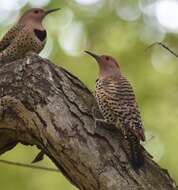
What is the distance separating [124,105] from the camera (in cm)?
395

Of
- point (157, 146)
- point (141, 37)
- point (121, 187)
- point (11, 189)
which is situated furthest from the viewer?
point (141, 37)

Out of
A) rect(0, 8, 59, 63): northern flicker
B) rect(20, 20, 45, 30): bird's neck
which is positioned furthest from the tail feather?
rect(20, 20, 45, 30): bird's neck

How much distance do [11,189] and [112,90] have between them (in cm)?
301

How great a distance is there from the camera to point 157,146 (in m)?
7.30

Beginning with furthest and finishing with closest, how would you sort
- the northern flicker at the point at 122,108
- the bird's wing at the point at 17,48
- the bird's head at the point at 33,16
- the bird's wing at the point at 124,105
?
the bird's head at the point at 33,16 → the bird's wing at the point at 17,48 → the bird's wing at the point at 124,105 → the northern flicker at the point at 122,108

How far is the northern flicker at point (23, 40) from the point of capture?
4605mm

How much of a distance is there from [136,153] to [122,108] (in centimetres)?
49

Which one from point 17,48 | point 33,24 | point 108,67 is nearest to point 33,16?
point 33,24

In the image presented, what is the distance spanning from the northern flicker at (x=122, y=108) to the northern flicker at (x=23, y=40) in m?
0.69

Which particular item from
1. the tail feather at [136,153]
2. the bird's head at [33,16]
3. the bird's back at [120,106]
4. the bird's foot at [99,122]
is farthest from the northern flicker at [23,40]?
the tail feather at [136,153]

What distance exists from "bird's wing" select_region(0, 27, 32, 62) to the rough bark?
60 centimetres

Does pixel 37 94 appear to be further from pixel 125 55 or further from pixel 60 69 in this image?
pixel 125 55

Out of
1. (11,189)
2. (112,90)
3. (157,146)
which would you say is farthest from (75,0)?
(112,90)

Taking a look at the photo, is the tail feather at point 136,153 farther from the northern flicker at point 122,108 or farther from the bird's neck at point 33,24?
the bird's neck at point 33,24
